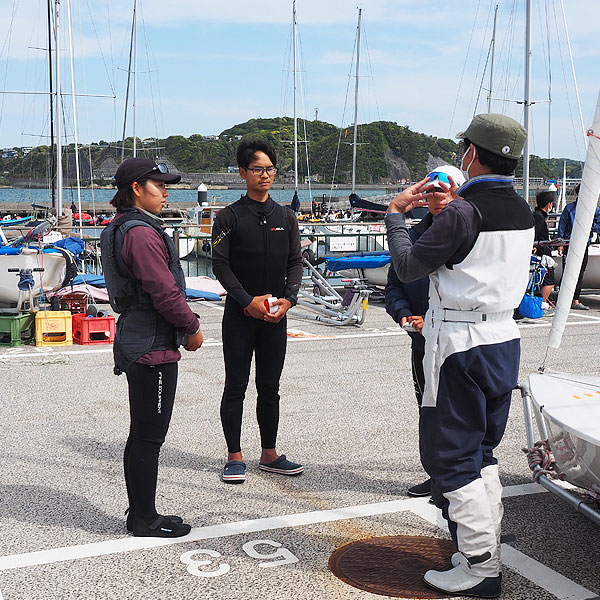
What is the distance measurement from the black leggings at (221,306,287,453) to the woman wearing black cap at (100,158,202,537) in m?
0.96

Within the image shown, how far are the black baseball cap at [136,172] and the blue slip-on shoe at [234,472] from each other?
6.53 feet

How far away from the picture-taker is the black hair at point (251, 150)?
5168 mm

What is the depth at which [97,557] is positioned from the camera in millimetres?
4020

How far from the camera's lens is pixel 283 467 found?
534 cm

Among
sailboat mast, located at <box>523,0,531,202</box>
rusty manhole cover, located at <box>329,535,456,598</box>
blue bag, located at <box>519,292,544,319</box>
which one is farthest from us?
sailboat mast, located at <box>523,0,531,202</box>

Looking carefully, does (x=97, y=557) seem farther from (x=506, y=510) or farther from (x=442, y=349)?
(x=506, y=510)

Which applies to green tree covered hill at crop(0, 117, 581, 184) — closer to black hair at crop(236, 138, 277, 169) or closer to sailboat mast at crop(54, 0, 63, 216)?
sailboat mast at crop(54, 0, 63, 216)

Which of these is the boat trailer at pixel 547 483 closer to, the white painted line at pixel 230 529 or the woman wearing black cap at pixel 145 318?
the white painted line at pixel 230 529

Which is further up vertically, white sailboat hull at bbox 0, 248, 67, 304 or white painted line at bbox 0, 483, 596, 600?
white sailboat hull at bbox 0, 248, 67, 304

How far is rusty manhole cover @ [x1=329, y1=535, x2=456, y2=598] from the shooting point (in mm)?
3719

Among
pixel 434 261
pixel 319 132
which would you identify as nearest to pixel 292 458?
pixel 434 261

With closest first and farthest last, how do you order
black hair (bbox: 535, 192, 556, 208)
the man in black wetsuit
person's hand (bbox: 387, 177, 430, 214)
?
person's hand (bbox: 387, 177, 430, 214) → the man in black wetsuit → black hair (bbox: 535, 192, 556, 208)

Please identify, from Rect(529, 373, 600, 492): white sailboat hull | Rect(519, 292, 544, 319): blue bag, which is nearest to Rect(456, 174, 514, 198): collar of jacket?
Rect(529, 373, 600, 492): white sailboat hull

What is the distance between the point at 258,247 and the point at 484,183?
2050 millimetres
